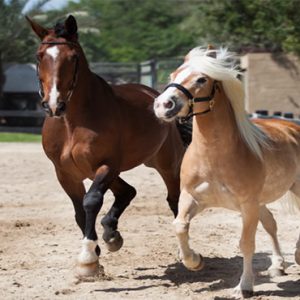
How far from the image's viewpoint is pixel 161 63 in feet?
86.1

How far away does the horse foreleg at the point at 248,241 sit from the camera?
5637mm

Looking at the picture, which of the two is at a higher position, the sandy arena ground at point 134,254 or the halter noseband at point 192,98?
the halter noseband at point 192,98

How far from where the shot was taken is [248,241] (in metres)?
5.68

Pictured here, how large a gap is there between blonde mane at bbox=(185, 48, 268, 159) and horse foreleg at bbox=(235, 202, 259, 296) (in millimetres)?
448

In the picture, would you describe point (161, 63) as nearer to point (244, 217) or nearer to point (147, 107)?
point (147, 107)

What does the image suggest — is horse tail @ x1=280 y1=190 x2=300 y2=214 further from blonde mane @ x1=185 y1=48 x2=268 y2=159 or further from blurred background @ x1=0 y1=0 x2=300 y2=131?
blurred background @ x1=0 y1=0 x2=300 y2=131

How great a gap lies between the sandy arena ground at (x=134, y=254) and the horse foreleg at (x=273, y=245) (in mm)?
87

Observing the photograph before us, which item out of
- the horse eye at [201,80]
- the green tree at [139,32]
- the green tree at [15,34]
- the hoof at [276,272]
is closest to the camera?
the horse eye at [201,80]

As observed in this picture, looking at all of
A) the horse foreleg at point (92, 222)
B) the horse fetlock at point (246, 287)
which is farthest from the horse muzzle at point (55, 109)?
the horse fetlock at point (246, 287)

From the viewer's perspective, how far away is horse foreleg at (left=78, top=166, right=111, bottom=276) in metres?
6.08

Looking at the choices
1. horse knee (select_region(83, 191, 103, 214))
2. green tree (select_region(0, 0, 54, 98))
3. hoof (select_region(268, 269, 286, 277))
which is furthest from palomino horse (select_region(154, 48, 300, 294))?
green tree (select_region(0, 0, 54, 98))

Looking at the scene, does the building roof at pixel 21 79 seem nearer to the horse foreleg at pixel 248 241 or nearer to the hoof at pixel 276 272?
the hoof at pixel 276 272

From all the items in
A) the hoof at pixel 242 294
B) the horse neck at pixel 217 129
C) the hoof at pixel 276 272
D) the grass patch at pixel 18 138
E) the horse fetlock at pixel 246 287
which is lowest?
the grass patch at pixel 18 138

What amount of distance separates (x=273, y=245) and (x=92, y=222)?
171 cm
